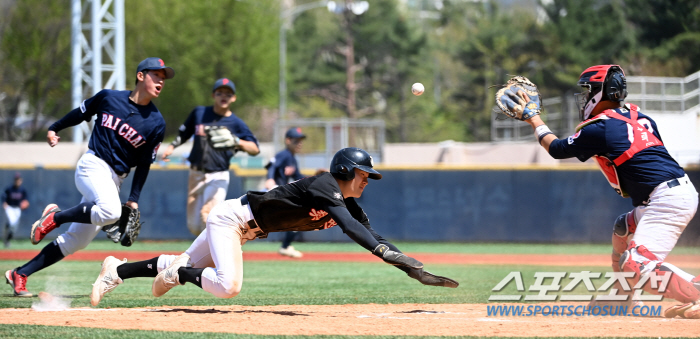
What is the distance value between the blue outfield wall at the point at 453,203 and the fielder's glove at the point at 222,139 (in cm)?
914

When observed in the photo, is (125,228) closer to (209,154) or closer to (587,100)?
(209,154)

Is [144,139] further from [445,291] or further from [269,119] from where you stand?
[269,119]

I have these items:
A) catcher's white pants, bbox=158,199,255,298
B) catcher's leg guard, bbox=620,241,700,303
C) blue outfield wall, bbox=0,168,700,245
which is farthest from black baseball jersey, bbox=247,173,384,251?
blue outfield wall, bbox=0,168,700,245

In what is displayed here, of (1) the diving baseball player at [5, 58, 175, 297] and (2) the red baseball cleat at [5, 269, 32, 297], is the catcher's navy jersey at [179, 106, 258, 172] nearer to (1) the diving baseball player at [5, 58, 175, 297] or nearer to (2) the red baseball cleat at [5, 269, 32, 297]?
(1) the diving baseball player at [5, 58, 175, 297]

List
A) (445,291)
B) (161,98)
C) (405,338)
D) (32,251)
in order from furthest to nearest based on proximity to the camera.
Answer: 1. (161,98)
2. (32,251)
3. (445,291)
4. (405,338)

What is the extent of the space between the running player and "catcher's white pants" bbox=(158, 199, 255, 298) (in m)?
2.47

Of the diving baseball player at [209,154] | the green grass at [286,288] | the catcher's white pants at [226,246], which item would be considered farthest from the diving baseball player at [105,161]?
the diving baseball player at [209,154]

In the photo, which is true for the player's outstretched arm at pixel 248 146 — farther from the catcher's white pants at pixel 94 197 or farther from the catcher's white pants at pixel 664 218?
the catcher's white pants at pixel 664 218

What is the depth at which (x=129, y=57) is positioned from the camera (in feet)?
123

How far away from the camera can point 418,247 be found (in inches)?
669

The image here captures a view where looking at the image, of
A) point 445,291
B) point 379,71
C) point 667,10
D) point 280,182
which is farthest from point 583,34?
point 445,291

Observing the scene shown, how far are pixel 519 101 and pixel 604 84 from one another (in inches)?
26.4

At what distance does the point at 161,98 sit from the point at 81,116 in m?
33.9

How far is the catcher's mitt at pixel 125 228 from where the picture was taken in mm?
7062
